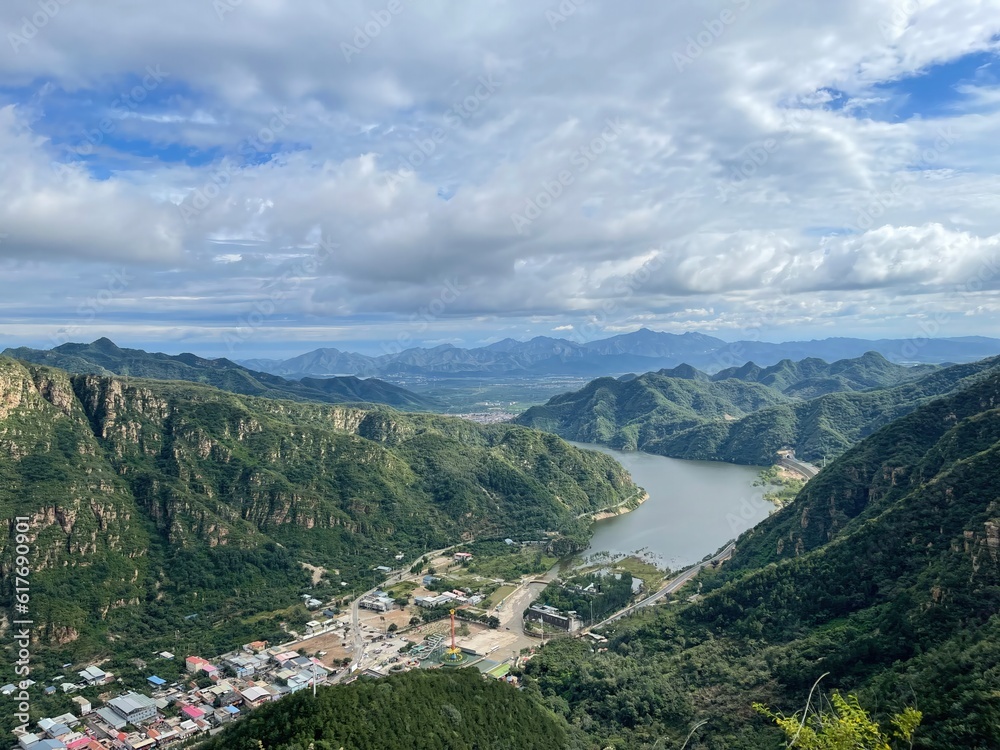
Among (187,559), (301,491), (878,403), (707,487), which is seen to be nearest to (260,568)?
(187,559)

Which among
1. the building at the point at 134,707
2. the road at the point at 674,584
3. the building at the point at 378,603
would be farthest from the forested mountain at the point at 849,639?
the building at the point at 134,707

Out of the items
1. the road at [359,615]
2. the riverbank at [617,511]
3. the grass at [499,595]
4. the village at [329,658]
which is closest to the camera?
the village at [329,658]

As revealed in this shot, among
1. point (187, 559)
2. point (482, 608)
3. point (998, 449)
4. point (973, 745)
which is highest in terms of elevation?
point (998, 449)

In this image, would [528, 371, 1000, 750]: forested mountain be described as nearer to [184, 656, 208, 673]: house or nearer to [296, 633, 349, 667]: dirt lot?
[296, 633, 349, 667]: dirt lot

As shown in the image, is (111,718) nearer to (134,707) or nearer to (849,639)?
(134,707)

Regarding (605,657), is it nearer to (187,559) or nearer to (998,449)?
(998,449)

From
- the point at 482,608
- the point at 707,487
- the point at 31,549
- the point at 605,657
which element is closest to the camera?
the point at 605,657

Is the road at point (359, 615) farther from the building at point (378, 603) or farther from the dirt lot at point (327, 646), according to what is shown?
the dirt lot at point (327, 646)
